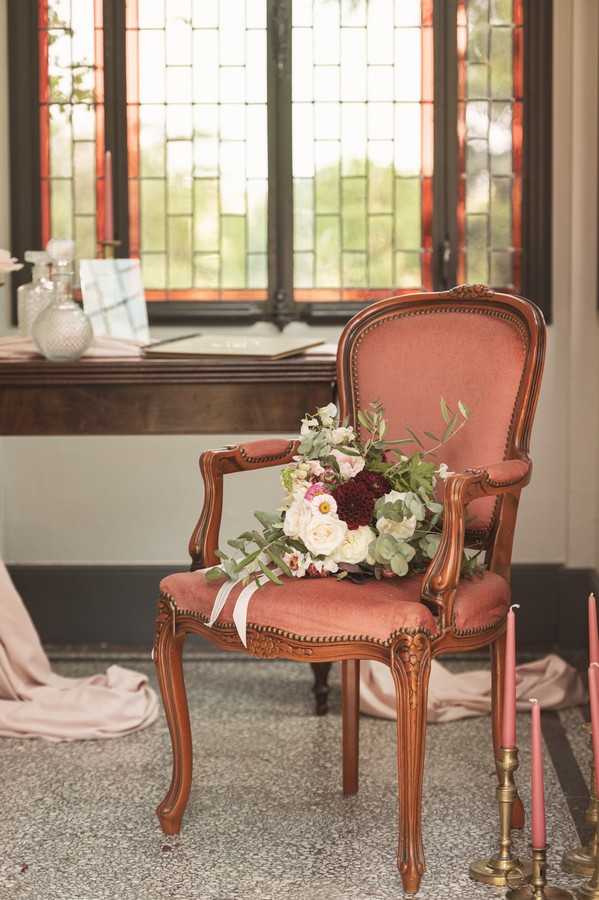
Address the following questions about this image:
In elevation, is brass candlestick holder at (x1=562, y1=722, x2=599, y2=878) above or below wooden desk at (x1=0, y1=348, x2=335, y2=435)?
below

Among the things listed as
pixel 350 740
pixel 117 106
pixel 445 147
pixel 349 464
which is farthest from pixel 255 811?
pixel 117 106

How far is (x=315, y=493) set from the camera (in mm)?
2508

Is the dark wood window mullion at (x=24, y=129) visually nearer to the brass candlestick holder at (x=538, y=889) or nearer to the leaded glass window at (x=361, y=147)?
the leaded glass window at (x=361, y=147)

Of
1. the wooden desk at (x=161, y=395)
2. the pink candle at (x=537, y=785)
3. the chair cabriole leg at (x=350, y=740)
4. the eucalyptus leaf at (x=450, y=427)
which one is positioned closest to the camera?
the pink candle at (x=537, y=785)

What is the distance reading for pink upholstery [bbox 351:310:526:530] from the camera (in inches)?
112

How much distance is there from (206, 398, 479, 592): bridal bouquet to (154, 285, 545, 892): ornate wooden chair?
0.17ft

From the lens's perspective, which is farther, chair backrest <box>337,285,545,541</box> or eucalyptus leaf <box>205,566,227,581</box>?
chair backrest <box>337,285,545,541</box>

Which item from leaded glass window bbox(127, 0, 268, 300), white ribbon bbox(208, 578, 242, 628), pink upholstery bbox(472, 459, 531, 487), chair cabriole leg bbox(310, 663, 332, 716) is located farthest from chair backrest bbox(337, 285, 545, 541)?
leaded glass window bbox(127, 0, 268, 300)

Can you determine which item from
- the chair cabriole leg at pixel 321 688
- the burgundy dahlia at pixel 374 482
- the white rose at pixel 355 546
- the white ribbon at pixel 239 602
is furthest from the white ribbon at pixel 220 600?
the chair cabriole leg at pixel 321 688

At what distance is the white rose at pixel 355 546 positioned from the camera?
8.20 feet

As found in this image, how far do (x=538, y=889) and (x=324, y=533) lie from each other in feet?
2.53

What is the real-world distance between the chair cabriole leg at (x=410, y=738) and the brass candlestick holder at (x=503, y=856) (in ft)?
0.45

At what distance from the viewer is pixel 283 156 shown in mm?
4215

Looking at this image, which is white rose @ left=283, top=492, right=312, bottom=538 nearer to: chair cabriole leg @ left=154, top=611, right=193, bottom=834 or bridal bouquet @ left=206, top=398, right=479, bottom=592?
bridal bouquet @ left=206, top=398, right=479, bottom=592
